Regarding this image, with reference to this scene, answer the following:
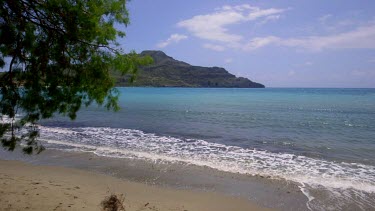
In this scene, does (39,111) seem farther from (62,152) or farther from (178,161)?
(62,152)

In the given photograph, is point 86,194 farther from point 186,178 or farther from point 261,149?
point 261,149

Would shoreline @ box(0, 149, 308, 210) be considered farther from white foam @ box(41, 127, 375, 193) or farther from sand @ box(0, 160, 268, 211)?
white foam @ box(41, 127, 375, 193)

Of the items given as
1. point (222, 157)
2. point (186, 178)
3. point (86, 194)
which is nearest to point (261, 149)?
point (222, 157)

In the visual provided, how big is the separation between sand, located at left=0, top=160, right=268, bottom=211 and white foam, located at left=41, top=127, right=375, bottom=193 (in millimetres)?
3764

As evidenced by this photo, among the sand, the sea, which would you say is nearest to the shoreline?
the sand

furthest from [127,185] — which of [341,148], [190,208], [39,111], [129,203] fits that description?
[341,148]

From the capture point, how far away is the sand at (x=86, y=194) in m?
8.21

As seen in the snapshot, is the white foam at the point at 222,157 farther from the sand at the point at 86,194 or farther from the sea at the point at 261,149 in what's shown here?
the sand at the point at 86,194

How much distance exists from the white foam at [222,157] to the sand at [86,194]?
376 cm

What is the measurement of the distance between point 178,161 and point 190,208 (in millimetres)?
6090

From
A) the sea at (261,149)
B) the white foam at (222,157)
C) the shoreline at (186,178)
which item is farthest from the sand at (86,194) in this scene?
the white foam at (222,157)

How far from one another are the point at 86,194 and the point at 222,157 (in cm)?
830

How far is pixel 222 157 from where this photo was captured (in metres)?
16.3

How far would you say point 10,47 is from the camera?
5770 millimetres
